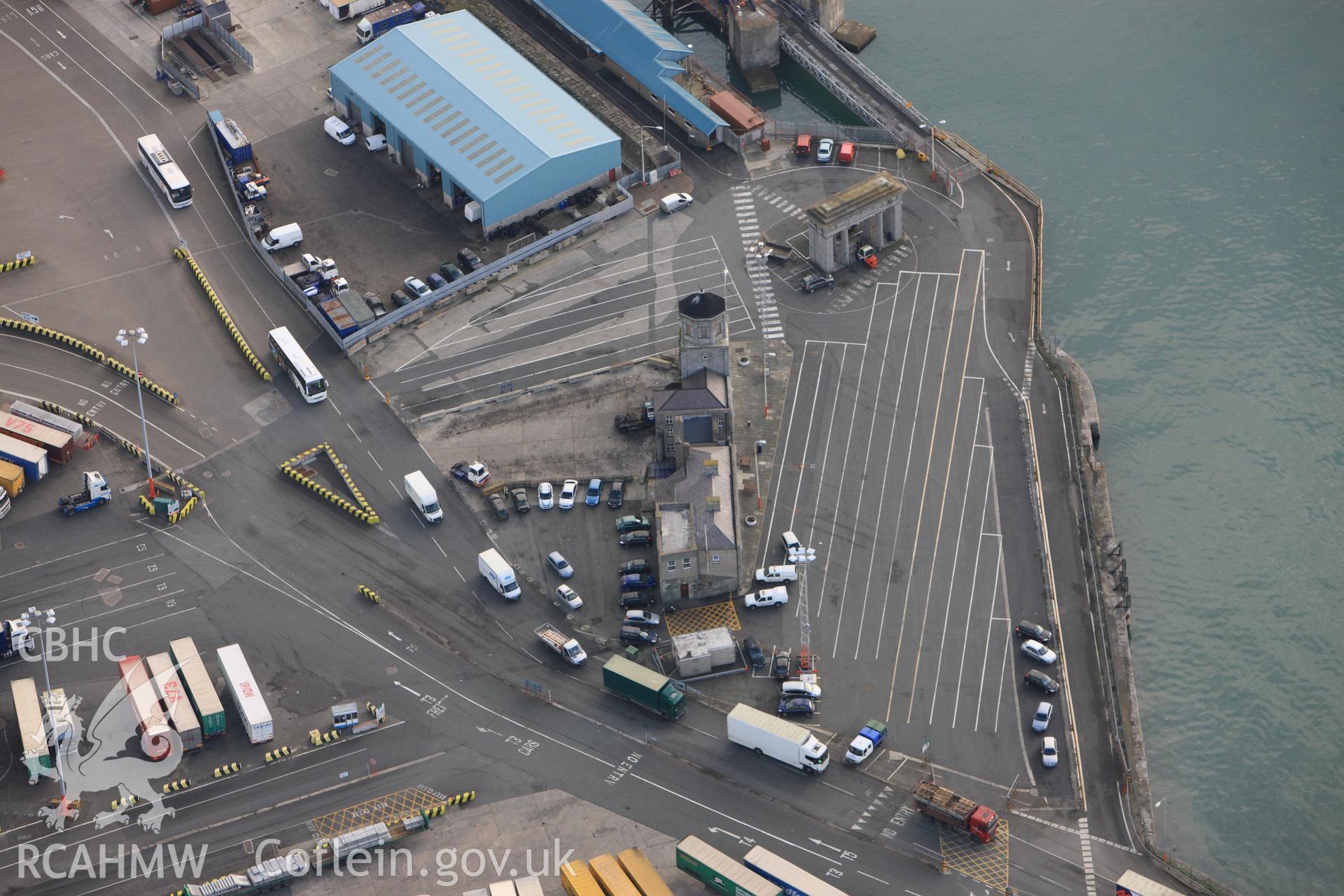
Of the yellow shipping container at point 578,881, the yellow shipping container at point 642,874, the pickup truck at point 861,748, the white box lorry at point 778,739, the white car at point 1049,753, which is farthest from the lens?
the white car at point 1049,753

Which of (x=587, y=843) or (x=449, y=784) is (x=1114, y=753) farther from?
(x=449, y=784)

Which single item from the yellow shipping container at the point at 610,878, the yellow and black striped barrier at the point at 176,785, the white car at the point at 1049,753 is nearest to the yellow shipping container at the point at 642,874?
the yellow shipping container at the point at 610,878

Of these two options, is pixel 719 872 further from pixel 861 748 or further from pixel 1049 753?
pixel 1049 753

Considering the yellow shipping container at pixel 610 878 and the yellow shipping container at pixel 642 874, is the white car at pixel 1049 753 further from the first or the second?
the yellow shipping container at pixel 610 878

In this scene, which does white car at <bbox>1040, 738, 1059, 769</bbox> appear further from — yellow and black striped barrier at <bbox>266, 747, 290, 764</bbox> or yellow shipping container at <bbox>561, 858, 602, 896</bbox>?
yellow and black striped barrier at <bbox>266, 747, 290, 764</bbox>

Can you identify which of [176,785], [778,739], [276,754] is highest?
[778,739]

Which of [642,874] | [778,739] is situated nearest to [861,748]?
[778,739]
